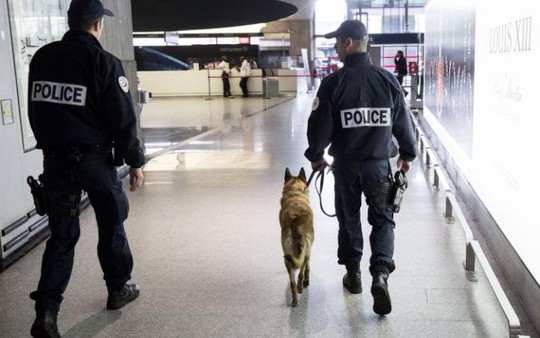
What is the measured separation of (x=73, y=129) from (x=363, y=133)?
159 cm

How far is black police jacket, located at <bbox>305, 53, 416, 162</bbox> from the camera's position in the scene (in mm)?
3312

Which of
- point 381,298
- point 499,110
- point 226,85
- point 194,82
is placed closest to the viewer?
point 381,298

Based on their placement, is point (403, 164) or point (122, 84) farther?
point (403, 164)

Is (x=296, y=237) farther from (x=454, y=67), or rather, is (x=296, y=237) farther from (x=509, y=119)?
(x=454, y=67)

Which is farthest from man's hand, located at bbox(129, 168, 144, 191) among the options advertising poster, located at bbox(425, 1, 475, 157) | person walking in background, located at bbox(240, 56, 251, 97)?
person walking in background, located at bbox(240, 56, 251, 97)

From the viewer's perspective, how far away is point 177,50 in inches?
1094

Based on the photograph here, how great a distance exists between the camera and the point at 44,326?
119 inches

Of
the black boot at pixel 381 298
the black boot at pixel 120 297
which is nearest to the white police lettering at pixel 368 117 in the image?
the black boot at pixel 381 298

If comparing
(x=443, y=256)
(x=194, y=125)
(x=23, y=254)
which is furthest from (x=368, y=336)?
(x=194, y=125)

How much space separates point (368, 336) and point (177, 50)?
85.4 feet

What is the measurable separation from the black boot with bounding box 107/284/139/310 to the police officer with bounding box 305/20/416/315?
1.40m

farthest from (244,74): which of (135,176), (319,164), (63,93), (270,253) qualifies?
(63,93)

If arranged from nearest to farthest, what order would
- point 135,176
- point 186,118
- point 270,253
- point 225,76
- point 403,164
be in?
point 135,176, point 403,164, point 270,253, point 186,118, point 225,76

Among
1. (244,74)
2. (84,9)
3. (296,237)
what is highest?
(244,74)
